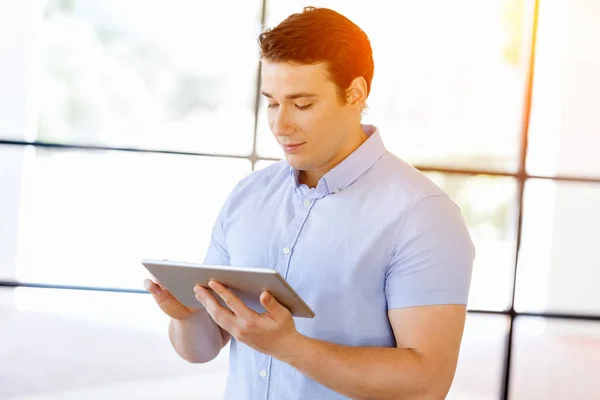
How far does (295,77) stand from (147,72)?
1332mm

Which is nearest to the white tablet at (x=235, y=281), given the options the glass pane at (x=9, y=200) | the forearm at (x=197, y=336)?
the forearm at (x=197, y=336)

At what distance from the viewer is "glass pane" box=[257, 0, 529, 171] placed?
281cm

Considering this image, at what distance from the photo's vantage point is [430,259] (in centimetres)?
146

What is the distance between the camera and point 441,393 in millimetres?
1479

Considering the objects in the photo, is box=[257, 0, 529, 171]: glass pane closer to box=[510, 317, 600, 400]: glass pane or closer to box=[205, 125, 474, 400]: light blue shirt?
box=[510, 317, 600, 400]: glass pane

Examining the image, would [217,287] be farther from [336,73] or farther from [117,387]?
[117,387]

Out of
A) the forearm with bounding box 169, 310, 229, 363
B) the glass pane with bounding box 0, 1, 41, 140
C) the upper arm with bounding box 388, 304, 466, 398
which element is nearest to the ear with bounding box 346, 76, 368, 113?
the upper arm with bounding box 388, 304, 466, 398

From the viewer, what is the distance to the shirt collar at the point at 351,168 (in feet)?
5.31

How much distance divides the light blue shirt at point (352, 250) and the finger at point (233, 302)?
23 cm

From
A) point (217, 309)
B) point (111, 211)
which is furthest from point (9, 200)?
point (217, 309)

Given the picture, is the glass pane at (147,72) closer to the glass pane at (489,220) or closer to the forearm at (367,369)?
the glass pane at (489,220)

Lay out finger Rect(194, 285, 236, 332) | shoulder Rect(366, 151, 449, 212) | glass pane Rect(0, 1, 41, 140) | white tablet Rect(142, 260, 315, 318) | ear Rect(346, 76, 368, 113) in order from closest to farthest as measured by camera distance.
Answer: white tablet Rect(142, 260, 315, 318) → finger Rect(194, 285, 236, 332) → shoulder Rect(366, 151, 449, 212) → ear Rect(346, 76, 368, 113) → glass pane Rect(0, 1, 41, 140)

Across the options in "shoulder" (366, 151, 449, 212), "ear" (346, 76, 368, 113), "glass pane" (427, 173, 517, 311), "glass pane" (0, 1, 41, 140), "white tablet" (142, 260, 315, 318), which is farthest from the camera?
"glass pane" (427, 173, 517, 311)

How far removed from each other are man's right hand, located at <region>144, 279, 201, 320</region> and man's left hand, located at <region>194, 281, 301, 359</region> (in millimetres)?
199
